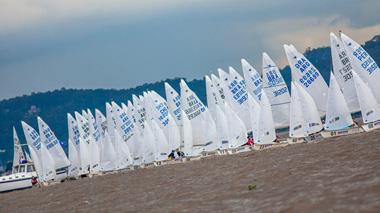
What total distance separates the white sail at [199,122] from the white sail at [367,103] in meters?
21.4

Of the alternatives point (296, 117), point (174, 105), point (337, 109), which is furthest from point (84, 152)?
point (337, 109)

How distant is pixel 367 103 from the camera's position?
57.4 metres

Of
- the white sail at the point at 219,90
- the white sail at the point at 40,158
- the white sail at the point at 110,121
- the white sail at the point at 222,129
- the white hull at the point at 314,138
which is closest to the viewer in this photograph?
the white hull at the point at 314,138

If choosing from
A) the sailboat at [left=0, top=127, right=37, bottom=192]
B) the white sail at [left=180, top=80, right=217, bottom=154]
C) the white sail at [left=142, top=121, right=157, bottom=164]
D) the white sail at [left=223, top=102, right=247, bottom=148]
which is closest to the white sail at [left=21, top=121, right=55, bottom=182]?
the sailboat at [left=0, top=127, right=37, bottom=192]

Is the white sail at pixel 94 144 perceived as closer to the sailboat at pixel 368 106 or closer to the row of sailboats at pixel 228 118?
the row of sailboats at pixel 228 118

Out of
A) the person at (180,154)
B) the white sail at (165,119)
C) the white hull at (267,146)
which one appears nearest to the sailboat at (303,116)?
the white hull at (267,146)

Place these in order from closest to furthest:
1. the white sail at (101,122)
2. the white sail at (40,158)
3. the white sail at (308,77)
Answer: the white sail at (308,77) < the white sail at (40,158) < the white sail at (101,122)

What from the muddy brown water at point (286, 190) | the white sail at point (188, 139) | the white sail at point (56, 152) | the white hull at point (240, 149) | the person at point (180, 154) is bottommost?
the muddy brown water at point (286, 190)

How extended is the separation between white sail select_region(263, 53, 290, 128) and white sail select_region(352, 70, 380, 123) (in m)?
11.5

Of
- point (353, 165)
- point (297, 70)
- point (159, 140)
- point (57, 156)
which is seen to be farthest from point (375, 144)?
point (57, 156)

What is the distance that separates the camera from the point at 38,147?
98.5 m

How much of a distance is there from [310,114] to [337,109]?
358 centimetres

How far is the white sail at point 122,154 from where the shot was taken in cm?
8988

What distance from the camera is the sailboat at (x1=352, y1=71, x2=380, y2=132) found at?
188 feet
